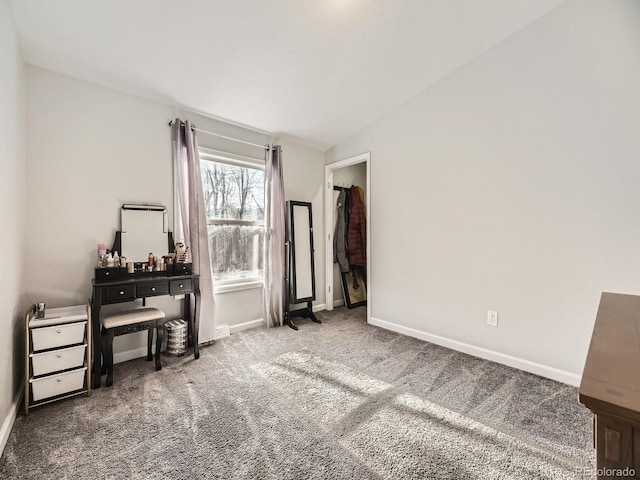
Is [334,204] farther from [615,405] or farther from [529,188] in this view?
[615,405]

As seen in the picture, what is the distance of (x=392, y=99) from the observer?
10.3ft

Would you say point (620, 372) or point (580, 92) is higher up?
point (580, 92)

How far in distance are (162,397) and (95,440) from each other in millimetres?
435

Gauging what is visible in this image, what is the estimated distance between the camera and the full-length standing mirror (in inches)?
142

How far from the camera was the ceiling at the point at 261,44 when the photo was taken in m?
1.88

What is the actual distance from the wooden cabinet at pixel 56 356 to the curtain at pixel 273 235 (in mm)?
1767

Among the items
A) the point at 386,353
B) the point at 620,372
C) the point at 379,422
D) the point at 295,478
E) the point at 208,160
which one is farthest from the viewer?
the point at 208,160

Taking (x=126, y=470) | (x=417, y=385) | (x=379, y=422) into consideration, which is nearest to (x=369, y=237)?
(x=417, y=385)

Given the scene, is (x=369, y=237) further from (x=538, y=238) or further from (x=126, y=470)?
(x=126, y=470)

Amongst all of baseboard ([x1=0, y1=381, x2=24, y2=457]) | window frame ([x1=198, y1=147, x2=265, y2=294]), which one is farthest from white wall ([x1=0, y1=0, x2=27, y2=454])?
window frame ([x1=198, y1=147, x2=265, y2=294])

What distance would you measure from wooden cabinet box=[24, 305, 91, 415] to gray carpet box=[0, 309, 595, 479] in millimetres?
94

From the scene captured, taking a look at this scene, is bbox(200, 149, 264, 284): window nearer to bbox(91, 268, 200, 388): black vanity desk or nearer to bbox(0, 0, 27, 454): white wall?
bbox(91, 268, 200, 388): black vanity desk

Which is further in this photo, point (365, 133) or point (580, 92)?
point (365, 133)

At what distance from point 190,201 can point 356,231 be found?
2395mm
